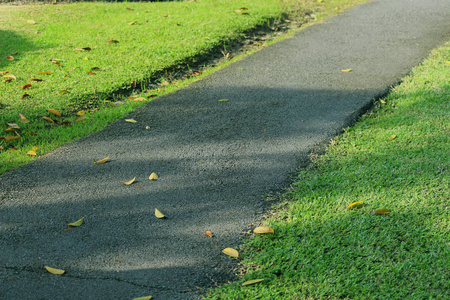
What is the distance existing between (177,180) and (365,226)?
143 cm

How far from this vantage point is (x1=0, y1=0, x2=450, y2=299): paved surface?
2395 millimetres

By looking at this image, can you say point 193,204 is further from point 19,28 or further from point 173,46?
point 19,28

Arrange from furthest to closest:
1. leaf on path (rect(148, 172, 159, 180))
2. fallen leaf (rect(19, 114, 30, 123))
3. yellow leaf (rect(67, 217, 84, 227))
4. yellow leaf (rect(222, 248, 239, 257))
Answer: fallen leaf (rect(19, 114, 30, 123)) < leaf on path (rect(148, 172, 159, 180)) < yellow leaf (rect(67, 217, 84, 227)) < yellow leaf (rect(222, 248, 239, 257))

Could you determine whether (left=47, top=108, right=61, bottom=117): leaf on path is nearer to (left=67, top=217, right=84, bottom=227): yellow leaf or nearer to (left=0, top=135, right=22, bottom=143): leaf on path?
(left=0, top=135, right=22, bottom=143): leaf on path

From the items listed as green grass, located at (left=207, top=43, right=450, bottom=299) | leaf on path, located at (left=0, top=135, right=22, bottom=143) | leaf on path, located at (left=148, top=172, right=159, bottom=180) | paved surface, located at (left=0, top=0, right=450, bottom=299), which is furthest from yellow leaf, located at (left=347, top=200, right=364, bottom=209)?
leaf on path, located at (left=0, top=135, right=22, bottom=143)

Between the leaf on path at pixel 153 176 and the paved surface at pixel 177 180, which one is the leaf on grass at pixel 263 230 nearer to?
the paved surface at pixel 177 180

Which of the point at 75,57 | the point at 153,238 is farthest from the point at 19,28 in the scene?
the point at 153,238

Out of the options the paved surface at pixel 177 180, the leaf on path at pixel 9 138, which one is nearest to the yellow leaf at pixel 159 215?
the paved surface at pixel 177 180

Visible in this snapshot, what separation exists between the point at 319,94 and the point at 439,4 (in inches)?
243

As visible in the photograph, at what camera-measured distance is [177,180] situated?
3.24 metres

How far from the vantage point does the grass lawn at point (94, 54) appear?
4.18 m

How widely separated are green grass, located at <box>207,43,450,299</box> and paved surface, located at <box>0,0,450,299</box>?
20 centimetres

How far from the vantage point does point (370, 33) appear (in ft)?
23.0

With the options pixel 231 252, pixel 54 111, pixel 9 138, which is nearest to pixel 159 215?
pixel 231 252
